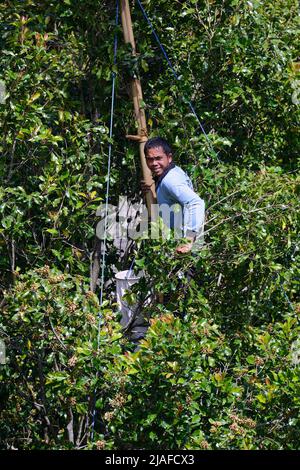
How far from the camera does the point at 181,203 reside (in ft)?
19.2

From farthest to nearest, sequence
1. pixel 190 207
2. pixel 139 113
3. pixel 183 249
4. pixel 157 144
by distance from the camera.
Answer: pixel 139 113 → pixel 157 144 → pixel 190 207 → pixel 183 249

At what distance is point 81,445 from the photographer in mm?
5637

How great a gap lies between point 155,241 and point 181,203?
54 cm

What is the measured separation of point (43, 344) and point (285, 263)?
5.57 feet

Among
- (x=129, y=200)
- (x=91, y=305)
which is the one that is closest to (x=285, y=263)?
(x=129, y=200)

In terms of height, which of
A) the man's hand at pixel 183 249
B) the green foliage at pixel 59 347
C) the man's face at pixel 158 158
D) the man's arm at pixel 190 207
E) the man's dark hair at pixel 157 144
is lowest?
the green foliage at pixel 59 347

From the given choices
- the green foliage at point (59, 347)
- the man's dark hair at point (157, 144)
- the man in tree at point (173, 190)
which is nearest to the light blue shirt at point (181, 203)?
the man in tree at point (173, 190)

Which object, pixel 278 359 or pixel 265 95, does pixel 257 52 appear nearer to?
pixel 265 95

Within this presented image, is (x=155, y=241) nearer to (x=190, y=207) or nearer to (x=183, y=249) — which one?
(x=183, y=249)

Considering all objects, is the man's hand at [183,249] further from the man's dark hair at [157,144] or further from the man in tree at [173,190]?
the man's dark hair at [157,144]

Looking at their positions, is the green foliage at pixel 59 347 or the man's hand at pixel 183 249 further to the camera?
the man's hand at pixel 183 249

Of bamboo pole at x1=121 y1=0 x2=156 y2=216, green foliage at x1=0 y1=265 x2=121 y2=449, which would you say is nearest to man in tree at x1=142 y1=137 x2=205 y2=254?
bamboo pole at x1=121 y1=0 x2=156 y2=216

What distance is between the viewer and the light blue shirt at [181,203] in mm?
5730

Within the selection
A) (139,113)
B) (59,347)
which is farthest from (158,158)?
(59,347)
